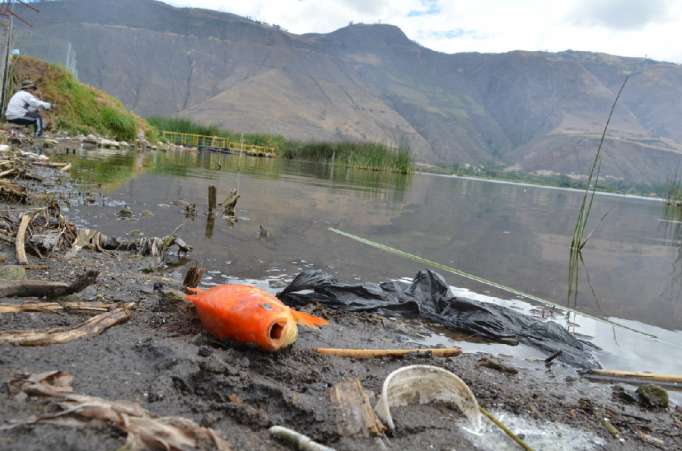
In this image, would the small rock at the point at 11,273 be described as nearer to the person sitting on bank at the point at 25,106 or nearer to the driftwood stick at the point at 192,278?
the driftwood stick at the point at 192,278

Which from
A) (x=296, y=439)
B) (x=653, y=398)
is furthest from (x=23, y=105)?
(x=653, y=398)

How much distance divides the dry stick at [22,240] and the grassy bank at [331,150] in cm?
3329

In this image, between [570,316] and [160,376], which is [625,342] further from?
[160,376]

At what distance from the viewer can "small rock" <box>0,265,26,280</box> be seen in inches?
135

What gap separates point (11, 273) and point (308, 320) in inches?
81.9

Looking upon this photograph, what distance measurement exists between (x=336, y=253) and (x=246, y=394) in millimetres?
4532

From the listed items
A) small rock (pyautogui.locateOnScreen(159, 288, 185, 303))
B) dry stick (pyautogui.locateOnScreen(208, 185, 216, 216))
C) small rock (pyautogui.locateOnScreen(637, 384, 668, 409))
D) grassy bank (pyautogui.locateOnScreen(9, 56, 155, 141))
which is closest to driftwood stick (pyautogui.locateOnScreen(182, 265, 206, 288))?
small rock (pyautogui.locateOnScreen(159, 288, 185, 303))

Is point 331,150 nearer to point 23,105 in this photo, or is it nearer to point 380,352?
point 23,105

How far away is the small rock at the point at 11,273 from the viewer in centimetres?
343

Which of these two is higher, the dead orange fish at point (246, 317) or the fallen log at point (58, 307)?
the dead orange fish at point (246, 317)

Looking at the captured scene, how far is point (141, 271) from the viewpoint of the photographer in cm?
461

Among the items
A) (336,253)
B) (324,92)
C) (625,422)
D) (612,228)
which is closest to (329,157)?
(612,228)

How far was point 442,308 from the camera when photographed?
183 inches

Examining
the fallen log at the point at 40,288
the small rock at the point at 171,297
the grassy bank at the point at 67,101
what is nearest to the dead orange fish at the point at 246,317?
the small rock at the point at 171,297
